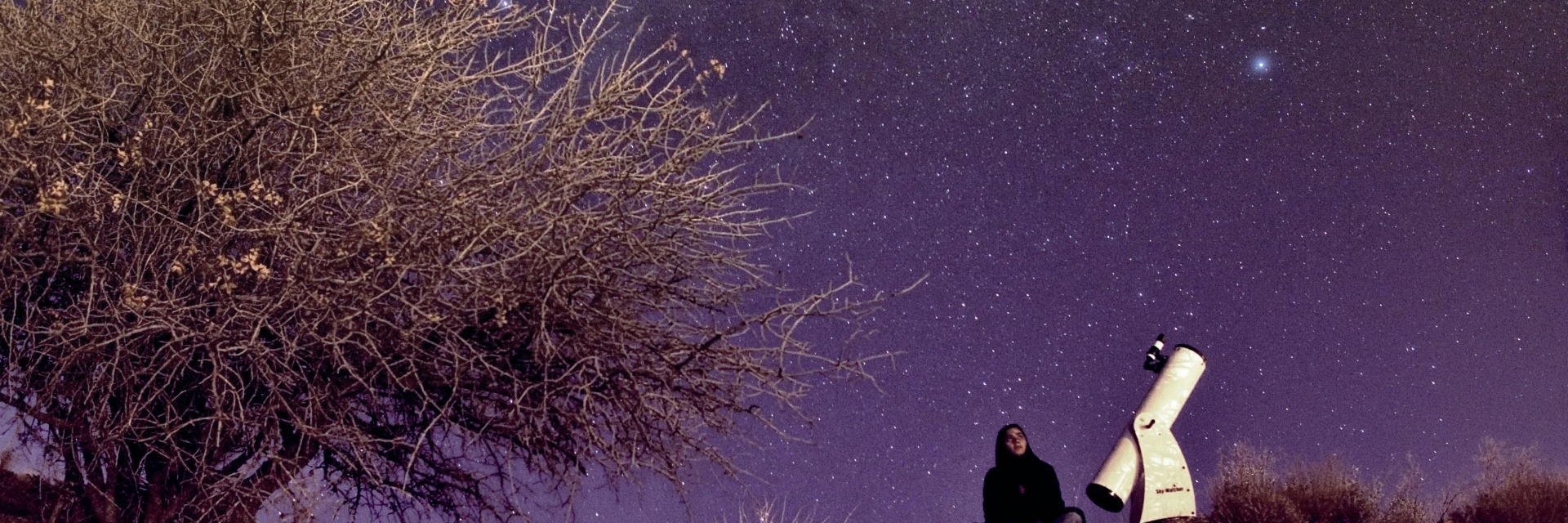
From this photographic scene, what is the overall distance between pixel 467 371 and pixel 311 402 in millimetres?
566

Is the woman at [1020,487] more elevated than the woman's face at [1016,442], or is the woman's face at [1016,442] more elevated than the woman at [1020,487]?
the woman's face at [1016,442]

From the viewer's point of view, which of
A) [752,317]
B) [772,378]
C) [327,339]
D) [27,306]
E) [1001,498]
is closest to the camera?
[327,339]

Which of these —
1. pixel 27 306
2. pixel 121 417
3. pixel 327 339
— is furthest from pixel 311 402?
pixel 27 306

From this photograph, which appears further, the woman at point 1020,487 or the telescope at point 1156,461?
the telescope at point 1156,461

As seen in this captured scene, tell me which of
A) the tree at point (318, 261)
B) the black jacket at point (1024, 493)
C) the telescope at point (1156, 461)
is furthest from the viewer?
the telescope at point (1156, 461)

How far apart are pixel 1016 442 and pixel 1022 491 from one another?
250 mm

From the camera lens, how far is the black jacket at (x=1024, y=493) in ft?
20.4

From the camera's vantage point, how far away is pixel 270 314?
13.8ft

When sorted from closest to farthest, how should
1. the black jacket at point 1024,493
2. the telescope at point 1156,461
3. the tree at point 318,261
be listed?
the tree at point 318,261
the black jacket at point 1024,493
the telescope at point 1156,461

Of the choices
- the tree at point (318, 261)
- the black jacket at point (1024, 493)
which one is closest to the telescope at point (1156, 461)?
the black jacket at point (1024, 493)

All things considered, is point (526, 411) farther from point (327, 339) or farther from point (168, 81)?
point (168, 81)

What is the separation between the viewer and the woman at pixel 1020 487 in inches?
245

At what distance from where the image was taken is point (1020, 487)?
628 cm

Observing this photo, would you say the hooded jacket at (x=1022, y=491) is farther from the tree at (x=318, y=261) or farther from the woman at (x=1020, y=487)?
the tree at (x=318, y=261)
